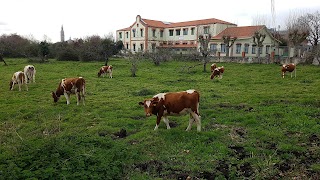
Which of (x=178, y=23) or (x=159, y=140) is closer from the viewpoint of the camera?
(x=159, y=140)

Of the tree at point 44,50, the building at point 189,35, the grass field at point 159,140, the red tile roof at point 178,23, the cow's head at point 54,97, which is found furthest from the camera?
the red tile roof at point 178,23

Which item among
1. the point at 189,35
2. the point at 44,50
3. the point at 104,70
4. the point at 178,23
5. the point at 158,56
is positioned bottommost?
the point at 104,70

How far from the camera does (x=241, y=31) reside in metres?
45.3

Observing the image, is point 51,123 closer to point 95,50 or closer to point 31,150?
point 31,150

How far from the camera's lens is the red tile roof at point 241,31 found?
43.2 metres

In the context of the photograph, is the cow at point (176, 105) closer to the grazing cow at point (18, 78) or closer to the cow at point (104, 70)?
the grazing cow at point (18, 78)

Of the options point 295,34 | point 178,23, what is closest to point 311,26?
point 295,34

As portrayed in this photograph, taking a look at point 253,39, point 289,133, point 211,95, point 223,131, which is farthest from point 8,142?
point 253,39

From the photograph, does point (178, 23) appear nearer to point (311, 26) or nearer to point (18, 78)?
point (311, 26)

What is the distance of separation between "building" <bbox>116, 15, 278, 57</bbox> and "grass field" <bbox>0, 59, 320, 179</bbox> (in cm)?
2981

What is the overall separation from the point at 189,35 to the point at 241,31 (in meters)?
11.8

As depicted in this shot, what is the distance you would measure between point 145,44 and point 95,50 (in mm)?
20037

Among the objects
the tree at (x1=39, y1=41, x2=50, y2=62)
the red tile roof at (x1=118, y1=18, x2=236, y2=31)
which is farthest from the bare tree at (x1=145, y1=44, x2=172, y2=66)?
the tree at (x1=39, y1=41, x2=50, y2=62)

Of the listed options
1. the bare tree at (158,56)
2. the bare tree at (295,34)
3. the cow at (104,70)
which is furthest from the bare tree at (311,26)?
the cow at (104,70)
